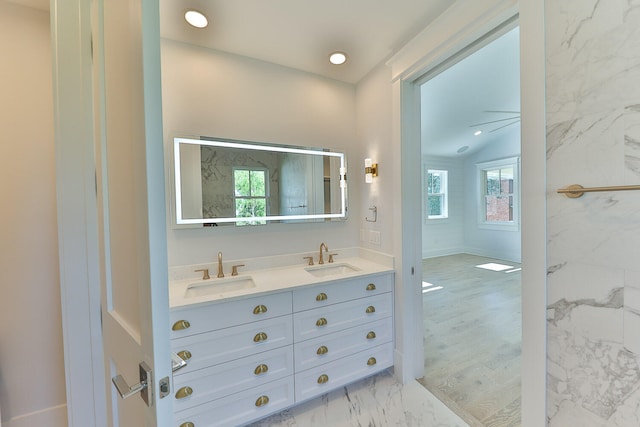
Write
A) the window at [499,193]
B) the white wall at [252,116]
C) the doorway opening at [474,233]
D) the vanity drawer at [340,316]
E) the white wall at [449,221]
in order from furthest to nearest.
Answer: the white wall at [449,221] → the window at [499,193] → the doorway opening at [474,233] → the white wall at [252,116] → the vanity drawer at [340,316]

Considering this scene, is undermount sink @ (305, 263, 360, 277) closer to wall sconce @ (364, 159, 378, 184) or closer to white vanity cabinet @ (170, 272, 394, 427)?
white vanity cabinet @ (170, 272, 394, 427)

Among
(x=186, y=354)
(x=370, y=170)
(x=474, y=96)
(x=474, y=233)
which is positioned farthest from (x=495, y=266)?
(x=186, y=354)

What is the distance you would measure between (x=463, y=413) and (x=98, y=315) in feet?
7.23

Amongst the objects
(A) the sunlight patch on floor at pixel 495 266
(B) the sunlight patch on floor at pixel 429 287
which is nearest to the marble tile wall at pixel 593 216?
(B) the sunlight patch on floor at pixel 429 287

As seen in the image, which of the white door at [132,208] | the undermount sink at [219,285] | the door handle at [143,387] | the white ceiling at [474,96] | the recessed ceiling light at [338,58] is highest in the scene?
the white ceiling at [474,96]

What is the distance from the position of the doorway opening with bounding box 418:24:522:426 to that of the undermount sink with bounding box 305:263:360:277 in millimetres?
1038

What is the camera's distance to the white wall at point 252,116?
5.84ft

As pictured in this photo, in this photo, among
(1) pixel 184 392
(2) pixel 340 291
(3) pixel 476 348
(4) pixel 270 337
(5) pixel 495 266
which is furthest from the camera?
(5) pixel 495 266

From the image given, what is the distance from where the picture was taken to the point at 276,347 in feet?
5.13

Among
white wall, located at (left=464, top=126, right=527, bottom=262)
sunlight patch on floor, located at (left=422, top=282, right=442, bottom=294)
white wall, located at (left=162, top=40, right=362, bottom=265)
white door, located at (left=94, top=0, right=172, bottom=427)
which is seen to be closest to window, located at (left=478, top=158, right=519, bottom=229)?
white wall, located at (left=464, top=126, right=527, bottom=262)

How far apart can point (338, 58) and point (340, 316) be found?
2024 millimetres

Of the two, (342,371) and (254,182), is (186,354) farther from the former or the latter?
(254,182)

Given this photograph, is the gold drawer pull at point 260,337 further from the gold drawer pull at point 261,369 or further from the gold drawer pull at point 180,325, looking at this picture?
the gold drawer pull at point 180,325

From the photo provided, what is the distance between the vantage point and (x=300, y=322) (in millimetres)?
1640
